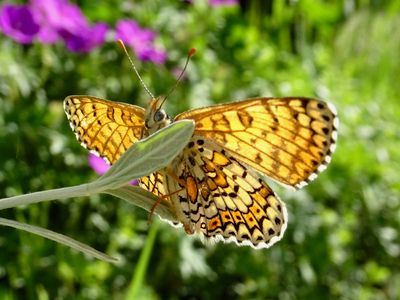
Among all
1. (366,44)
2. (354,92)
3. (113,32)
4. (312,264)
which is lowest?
(312,264)

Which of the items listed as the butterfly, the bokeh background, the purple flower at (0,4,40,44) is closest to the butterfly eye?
the butterfly

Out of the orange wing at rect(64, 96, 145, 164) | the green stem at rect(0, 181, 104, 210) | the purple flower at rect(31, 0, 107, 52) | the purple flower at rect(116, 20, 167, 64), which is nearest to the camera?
the green stem at rect(0, 181, 104, 210)

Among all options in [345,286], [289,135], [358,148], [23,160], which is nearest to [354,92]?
[358,148]

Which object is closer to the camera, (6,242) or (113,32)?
(6,242)

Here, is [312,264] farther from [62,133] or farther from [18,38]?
[18,38]

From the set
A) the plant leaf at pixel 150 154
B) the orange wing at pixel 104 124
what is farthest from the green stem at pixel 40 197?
the orange wing at pixel 104 124

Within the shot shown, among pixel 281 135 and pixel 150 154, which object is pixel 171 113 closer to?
pixel 281 135

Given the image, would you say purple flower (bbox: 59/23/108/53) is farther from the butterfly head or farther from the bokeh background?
the butterfly head

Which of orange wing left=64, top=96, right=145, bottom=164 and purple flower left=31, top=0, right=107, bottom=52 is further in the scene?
purple flower left=31, top=0, right=107, bottom=52
